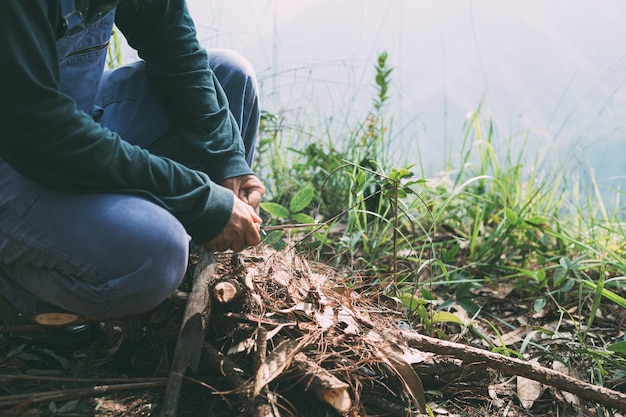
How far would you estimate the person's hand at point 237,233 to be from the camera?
1.37m

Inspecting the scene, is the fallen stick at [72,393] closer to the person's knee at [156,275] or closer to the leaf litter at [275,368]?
the leaf litter at [275,368]

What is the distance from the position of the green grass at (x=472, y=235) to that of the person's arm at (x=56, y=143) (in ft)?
1.44

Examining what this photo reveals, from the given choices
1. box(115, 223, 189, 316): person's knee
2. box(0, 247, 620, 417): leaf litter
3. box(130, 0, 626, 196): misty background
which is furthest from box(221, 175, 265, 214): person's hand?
box(130, 0, 626, 196): misty background

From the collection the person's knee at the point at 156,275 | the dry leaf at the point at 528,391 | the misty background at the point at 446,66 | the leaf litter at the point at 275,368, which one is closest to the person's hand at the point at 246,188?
the leaf litter at the point at 275,368

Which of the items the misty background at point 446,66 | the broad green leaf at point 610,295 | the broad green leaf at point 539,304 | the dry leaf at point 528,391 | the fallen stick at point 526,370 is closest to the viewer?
the fallen stick at point 526,370

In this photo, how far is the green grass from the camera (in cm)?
183

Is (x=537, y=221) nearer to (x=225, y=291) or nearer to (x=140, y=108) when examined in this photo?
(x=225, y=291)

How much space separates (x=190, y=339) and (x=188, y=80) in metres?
0.68

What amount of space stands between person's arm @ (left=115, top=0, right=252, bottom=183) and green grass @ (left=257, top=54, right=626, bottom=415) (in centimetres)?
32

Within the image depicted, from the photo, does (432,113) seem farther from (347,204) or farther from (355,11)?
(347,204)

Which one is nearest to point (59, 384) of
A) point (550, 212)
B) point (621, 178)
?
point (550, 212)

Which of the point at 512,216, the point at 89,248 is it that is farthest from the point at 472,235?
the point at 89,248

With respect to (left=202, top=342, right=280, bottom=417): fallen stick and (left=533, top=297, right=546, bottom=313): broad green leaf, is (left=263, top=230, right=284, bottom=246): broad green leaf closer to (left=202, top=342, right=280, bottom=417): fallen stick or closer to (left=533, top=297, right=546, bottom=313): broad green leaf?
(left=202, top=342, right=280, bottom=417): fallen stick

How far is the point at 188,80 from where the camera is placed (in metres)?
1.61
